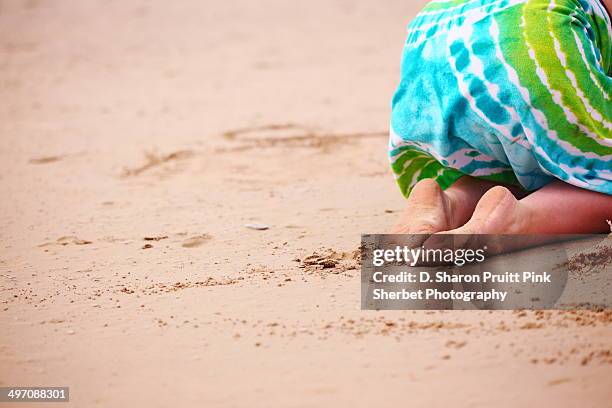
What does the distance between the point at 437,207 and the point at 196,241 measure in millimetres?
692

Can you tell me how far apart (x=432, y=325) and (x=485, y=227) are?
0.34 metres

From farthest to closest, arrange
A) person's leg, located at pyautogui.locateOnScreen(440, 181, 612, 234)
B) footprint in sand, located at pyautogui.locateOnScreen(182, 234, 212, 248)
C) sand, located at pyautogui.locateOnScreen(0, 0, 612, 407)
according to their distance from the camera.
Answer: footprint in sand, located at pyautogui.locateOnScreen(182, 234, 212, 248) < person's leg, located at pyautogui.locateOnScreen(440, 181, 612, 234) < sand, located at pyautogui.locateOnScreen(0, 0, 612, 407)

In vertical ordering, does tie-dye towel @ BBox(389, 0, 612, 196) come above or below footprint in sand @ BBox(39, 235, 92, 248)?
above

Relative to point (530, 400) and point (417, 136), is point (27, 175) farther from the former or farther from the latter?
point (530, 400)

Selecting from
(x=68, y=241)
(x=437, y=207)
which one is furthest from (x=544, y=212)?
(x=68, y=241)

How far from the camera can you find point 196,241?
2.45 m

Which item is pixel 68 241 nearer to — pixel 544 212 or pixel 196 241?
pixel 196 241

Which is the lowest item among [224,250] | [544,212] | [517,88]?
[224,250]

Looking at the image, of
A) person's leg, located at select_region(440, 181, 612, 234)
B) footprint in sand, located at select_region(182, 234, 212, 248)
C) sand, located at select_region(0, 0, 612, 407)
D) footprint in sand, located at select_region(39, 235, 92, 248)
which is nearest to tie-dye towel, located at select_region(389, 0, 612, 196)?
person's leg, located at select_region(440, 181, 612, 234)

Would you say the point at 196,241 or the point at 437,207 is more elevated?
the point at 437,207

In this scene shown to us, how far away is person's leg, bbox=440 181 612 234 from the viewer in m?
2.01

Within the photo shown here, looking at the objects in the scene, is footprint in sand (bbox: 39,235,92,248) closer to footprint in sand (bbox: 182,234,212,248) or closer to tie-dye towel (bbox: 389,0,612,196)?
footprint in sand (bbox: 182,234,212,248)

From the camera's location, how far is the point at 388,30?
5.89 meters

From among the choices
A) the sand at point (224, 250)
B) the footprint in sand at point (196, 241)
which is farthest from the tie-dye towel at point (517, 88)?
the footprint in sand at point (196, 241)
